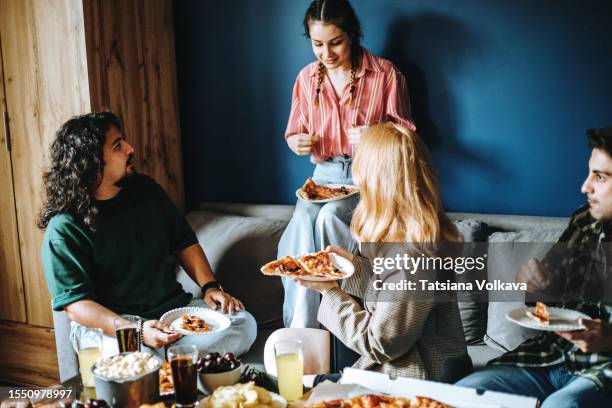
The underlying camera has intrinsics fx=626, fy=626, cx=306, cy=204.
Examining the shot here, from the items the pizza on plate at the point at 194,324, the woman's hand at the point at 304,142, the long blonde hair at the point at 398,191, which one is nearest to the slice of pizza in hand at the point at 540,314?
the long blonde hair at the point at 398,191

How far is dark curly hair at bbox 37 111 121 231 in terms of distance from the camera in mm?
2260

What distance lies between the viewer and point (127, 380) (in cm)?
139

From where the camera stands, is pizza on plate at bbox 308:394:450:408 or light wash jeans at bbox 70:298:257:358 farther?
light wash jeans at bbox 70:298:257:358

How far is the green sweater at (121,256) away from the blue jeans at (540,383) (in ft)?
4.06

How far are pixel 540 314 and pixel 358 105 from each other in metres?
1.32

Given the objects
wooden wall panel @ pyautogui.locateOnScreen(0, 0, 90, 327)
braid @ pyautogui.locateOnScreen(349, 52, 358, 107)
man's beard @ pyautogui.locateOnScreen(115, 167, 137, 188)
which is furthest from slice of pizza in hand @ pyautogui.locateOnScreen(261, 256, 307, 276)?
wooden wall panel @ pyautogui.locateOnScreen(0, 0, 90, 327)

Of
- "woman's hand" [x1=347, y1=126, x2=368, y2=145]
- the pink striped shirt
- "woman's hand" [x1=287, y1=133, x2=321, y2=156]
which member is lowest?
"woman's hand" [x1=287, y1=133, x2=321, y2=156]

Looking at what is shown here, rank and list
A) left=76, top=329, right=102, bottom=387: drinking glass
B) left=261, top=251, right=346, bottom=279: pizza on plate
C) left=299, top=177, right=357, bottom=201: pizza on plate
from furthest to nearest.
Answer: left=299, top=177, right=357, bottom=201: pizza on plate, left=261, top=251, right=346, bottom=279: pizza on plate, left=76, top=329, right=102, bottom=387: drinking glass

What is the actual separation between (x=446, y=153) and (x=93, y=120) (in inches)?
60.3

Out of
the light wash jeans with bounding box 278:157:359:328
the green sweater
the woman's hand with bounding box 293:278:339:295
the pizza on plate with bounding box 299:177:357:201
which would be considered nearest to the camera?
the woman's hand with bounding box 293:278:339:295

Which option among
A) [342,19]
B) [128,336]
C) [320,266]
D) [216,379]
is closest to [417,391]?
[216,379]

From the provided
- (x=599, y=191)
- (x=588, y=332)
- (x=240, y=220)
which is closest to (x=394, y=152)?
(x=599, y=191)

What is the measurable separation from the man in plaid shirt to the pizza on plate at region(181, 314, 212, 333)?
0.87m

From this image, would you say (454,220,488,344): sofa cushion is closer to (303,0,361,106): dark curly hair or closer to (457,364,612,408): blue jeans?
(457,364,612,408): blue jeans
